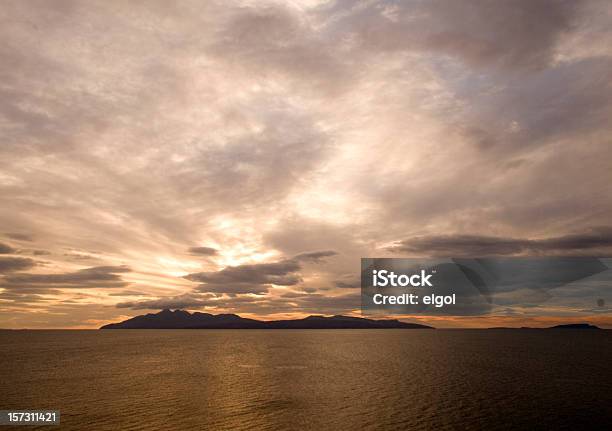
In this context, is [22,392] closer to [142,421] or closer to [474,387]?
[142,421]

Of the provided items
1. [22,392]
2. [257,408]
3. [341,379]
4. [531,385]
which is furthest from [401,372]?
[22,392]

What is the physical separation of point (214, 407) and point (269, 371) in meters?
52.1

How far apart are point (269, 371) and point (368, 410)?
57.7 m

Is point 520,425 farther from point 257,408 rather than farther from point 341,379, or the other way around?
point 341,379

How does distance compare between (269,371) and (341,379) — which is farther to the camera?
(269,371)

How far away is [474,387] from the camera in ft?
295

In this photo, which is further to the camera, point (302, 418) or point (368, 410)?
point (368, 410)

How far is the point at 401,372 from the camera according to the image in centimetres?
11788

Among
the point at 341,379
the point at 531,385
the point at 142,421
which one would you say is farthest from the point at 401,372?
the point at 142,421

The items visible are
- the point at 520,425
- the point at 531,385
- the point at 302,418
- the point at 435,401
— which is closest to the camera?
the point at 520,425

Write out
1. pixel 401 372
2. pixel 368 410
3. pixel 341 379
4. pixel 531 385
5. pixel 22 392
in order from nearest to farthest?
pixel 368 410, pixel 22 392, pixel 531 385, pixel 341 379, pixel 401 372

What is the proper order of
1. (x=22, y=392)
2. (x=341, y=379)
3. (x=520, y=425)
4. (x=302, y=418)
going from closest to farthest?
(x=520, y=425)
(x=302, y=418)
(x=22, y=392)
(x=341, y=379)

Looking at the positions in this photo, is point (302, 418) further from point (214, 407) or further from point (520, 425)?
point (520, 425)

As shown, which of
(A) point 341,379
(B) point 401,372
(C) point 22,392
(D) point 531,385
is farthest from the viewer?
(B) point 401,372
